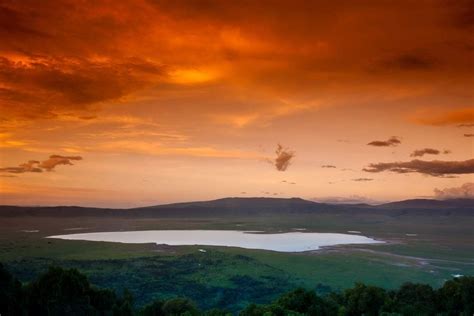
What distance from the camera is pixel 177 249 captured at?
98.6m

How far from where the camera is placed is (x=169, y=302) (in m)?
35.7

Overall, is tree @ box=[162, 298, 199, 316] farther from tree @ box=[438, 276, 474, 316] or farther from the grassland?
tree @ box=[438, 276, 474, 316]

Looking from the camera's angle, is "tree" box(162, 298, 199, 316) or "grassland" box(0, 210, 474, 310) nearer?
"tree" box(162, 298, 199, 316)

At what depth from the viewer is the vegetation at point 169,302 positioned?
29125 mm

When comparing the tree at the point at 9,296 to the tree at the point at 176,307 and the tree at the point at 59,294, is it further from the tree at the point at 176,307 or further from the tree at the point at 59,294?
the tree at the point at 176,307

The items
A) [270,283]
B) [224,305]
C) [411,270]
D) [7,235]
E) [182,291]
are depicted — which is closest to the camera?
[224,305]

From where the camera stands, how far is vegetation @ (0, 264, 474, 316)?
2912 cm

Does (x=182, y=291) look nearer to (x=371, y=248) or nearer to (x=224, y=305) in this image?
(x=224, y=305)

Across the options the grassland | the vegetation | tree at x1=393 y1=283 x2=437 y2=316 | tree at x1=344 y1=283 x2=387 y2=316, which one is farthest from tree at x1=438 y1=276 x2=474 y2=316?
the grassland

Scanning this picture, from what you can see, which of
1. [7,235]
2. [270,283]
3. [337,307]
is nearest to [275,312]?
[337,307]

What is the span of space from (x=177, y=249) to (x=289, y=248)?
84.0 feet

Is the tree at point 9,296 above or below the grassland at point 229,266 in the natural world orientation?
above

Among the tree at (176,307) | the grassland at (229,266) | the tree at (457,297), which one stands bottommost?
the grassland at (229,266)

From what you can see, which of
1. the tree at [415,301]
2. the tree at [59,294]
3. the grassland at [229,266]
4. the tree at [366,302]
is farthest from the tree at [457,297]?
the tree at [59,294]
